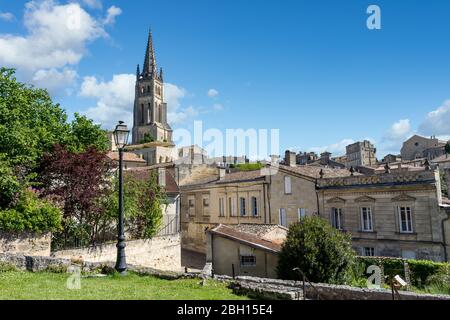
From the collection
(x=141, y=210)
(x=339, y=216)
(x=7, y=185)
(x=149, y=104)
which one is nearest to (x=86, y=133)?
(x=141, y=210)

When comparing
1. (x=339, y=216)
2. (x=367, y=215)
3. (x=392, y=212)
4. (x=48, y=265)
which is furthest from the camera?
(x=339, y=216)

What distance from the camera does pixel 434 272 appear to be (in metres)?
15.8

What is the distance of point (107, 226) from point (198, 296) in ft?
43.0

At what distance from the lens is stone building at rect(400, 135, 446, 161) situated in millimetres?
79125

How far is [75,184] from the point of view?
53.4 feet

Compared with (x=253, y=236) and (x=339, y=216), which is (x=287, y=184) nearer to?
(x=339, y=216)

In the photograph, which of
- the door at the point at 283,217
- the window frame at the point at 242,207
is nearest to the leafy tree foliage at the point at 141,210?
the door at the point at 283,217

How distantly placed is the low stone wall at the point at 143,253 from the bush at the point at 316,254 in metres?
6.90

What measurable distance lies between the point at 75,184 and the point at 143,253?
5324 millimetres

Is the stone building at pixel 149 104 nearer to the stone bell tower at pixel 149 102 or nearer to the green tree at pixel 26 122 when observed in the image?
the stone bell tower at pixel 149 102

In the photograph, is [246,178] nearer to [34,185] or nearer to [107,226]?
[107,226]

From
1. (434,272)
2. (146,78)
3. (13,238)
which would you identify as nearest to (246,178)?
(434,272)

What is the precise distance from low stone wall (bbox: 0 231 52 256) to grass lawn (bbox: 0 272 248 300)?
2997 millimetres

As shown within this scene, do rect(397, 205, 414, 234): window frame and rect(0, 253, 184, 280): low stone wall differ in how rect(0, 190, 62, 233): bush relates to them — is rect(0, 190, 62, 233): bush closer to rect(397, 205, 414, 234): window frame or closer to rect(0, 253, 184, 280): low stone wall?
rect(0, 253, 184, 280): low stone wall
